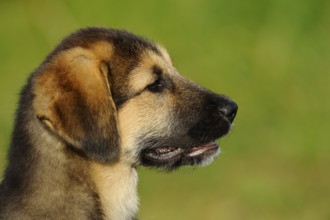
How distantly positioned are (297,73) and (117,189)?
7.17m

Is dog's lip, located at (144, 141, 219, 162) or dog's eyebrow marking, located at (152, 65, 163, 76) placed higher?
dog's eyebrow marking, located at (152, 65, 163, 76)

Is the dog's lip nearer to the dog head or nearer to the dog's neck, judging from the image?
the dog head

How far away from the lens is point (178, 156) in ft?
24.6

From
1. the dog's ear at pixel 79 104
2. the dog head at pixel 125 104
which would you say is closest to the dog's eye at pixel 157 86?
the dog head at pixel 125 104

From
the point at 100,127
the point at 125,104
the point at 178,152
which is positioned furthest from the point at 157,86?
the point at 100,127

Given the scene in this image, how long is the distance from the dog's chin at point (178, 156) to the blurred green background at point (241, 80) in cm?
363

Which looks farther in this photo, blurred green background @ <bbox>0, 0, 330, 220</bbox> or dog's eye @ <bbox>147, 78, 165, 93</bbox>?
blurred green background @ <bbox>0, 0, 330, 220</bbox>

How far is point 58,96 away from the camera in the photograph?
6.76m

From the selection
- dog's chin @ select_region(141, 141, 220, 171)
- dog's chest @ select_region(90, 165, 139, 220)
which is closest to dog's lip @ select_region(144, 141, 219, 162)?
dog's chin @ select_region(141, 141, 220, 171)

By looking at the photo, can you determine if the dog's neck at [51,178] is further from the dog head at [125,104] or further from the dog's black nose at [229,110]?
the dog's black nose at [229,110]

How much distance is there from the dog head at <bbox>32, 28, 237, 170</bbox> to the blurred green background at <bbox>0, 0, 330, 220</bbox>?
3805 mm

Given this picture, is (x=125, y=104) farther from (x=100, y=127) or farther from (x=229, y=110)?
(x=229, y=110)

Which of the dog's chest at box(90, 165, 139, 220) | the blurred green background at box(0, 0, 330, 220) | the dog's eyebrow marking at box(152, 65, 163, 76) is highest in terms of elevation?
the dog's eyebrow marking at box(152, 65, 163, 76)

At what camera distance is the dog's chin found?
741 cm
